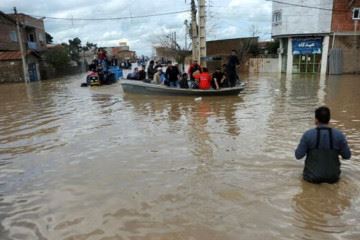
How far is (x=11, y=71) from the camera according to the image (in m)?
34.2

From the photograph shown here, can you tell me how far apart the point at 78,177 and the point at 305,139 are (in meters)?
3.64

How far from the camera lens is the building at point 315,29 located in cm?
3139

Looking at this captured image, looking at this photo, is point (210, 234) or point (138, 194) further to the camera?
point (138, 194)

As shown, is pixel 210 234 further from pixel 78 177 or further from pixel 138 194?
pixel 78 177

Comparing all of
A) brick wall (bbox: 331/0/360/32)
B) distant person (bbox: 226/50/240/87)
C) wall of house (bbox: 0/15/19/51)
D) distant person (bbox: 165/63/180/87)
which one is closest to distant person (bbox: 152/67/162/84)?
distant person (bbox: 165/63/180/87)

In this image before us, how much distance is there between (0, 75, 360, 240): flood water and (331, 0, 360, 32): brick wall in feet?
74.2

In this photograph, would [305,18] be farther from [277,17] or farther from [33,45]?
[33,45]

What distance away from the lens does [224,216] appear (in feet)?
15.7

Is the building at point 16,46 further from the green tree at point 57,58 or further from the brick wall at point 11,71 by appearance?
the green tree at point 57,58

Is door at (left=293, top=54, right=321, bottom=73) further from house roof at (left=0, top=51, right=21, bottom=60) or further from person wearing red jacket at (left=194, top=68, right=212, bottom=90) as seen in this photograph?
house roof at (left=0, top=51, right=21, bottom=60)

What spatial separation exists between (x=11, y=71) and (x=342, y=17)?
28386 millimetres

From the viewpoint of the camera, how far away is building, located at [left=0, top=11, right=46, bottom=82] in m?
34.2

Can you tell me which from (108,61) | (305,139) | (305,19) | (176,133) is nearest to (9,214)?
(305,139)

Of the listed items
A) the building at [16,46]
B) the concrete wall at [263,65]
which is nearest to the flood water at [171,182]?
the building at [16,46]
